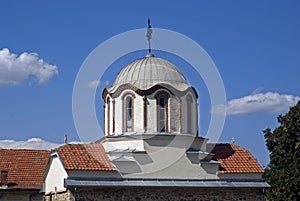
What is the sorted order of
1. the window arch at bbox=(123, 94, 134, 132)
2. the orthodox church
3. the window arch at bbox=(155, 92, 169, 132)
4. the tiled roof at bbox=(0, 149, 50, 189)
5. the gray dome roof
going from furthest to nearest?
1. the tiled roof at bbox=(0, 149, 50, 189)
2. the gray dome roof
3. the window arch at bbox=(123, 94, 134, 132)
4. the window arch at bbox=(155, 92, 169, 132)
5. the orthodox church

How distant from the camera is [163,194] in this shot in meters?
25.5

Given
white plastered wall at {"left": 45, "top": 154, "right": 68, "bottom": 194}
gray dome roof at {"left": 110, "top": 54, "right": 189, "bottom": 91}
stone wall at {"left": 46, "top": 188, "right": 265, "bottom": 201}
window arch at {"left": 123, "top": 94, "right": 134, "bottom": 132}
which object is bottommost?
stone wall at {"left": 46, "top": 188, "right": 265, "bottom": 201}

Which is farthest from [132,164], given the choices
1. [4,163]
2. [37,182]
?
A: [4,163]

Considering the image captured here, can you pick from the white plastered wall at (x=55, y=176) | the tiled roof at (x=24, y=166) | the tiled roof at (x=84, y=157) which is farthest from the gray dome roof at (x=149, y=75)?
the tiled roof at (x=24, y=166)

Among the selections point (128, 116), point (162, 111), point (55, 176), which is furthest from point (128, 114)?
point (55, 176)

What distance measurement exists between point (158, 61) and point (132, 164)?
219 inches

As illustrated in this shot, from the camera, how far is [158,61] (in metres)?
28.1

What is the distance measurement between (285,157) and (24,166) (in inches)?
595

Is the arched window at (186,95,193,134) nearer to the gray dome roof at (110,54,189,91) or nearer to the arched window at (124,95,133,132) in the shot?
the gray dome roof at (110,54,189,91)

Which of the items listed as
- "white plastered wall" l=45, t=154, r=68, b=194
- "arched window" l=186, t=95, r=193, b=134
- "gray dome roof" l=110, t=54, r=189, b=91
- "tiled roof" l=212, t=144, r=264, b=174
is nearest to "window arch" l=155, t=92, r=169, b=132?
"gray dome roof" l=110, t=54, r=189, b=91

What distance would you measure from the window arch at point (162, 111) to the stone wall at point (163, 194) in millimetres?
2953

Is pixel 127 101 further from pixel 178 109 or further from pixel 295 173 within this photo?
pixel 295 173

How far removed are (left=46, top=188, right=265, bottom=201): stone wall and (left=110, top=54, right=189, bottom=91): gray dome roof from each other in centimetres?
481

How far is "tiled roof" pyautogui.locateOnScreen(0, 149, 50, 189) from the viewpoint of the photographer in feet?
101
